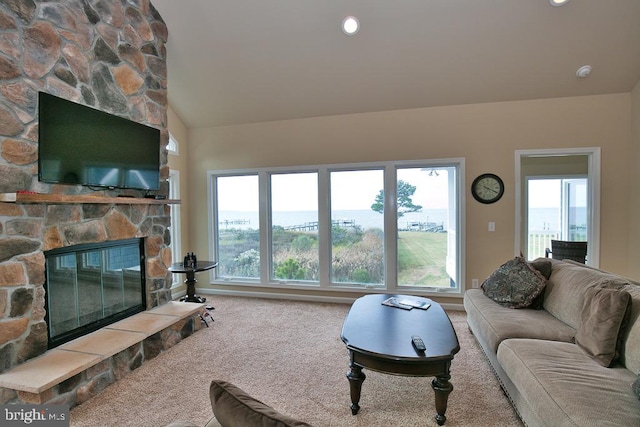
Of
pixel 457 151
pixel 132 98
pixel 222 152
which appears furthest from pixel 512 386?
pixel 222 152

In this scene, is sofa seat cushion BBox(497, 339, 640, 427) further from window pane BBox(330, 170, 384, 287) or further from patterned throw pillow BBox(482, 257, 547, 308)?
window pane BBox(330, 170, 384, 287)

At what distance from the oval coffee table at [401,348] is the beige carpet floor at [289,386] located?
0.22m

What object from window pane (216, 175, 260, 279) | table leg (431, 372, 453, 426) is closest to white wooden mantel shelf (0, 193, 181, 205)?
window pane (216, 175, 260, 279)

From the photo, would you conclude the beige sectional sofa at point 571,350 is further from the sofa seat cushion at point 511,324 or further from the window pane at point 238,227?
the window pane at point 238,227

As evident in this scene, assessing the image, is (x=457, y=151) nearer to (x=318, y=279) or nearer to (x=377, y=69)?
(x=377, y=69)

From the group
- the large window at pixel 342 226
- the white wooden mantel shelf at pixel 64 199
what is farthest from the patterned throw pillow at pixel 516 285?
the white wooden mantel shelf at pixel 64 199

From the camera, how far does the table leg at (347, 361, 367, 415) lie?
6.89 ft

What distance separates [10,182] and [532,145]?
5.17 m

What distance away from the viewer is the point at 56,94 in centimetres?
251

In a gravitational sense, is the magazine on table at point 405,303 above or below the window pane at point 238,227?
below

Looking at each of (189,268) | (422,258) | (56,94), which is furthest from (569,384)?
(56,94)

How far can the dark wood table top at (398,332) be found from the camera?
1.94 meters

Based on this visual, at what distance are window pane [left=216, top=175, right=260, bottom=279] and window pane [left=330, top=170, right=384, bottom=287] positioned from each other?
4.12 ft

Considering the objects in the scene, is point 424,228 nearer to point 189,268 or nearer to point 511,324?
point 511,324
